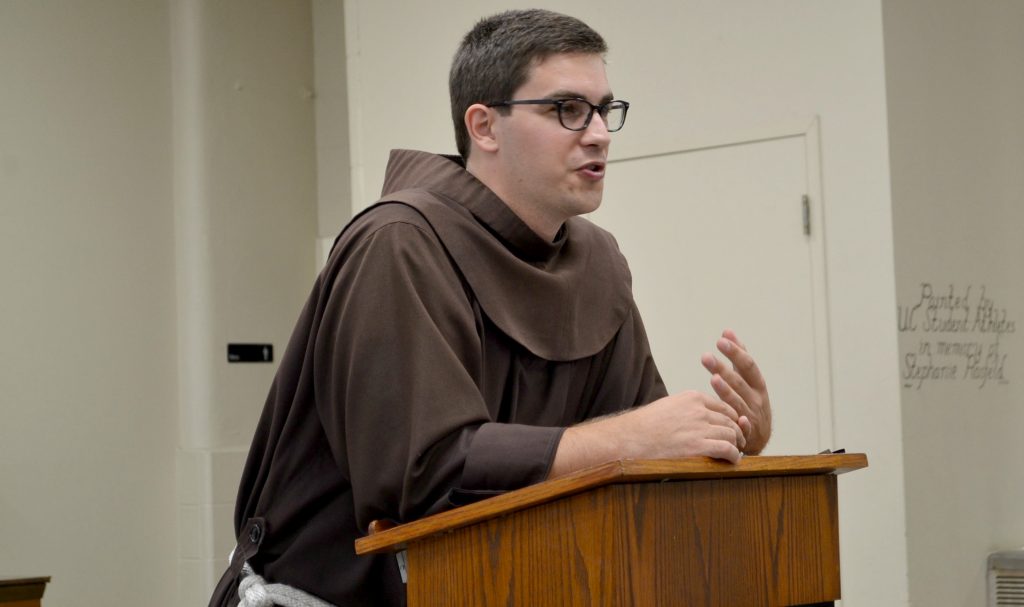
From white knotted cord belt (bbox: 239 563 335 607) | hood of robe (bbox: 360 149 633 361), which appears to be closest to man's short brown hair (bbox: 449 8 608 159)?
hood of robe (bbox: 360 149 633 361)

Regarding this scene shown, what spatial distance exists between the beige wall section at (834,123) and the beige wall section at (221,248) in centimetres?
262

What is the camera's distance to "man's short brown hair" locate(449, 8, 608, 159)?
1.90 m

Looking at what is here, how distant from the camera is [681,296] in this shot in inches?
170

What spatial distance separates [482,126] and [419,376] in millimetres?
555

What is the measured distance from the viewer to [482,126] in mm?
1958

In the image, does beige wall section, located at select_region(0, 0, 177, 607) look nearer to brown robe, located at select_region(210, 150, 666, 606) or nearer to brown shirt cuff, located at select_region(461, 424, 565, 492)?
brown robe, located at select_region(210, 150, 666, 606)

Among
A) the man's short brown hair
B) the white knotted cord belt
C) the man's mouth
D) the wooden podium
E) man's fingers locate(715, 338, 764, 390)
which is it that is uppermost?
the man's short brown hair

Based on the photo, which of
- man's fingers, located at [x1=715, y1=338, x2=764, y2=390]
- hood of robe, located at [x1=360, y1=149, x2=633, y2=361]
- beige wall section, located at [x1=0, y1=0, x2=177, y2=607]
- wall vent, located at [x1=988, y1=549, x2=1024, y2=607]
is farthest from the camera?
beige wall section, located at [x1=0, y1=0, x2=177, y2=607]

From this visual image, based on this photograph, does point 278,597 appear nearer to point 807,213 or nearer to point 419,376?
point 419,376

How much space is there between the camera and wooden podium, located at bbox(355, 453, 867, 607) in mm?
1252

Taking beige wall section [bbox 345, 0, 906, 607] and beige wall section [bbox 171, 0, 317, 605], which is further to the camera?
beige wall section [bbox 171, 0, 317, 605]

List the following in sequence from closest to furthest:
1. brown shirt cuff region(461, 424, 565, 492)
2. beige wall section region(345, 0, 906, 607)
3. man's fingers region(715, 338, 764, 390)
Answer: brown shirt cuff region(461, 424, 565, 492)
man's fingers region(715, 338, 764, 390)
beige wall section region(345, 0, 906, 607)

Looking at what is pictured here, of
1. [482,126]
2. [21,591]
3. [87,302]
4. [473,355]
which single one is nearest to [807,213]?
[482,126]

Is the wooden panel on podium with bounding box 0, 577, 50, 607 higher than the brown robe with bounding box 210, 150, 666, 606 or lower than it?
lower
